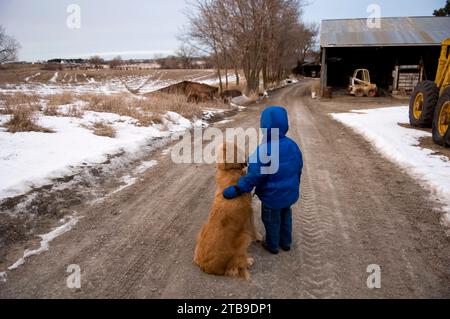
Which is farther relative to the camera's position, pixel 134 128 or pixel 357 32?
pixel 357 32

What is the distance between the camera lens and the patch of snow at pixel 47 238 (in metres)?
3.11

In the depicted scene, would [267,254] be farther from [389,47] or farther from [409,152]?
[389,47]

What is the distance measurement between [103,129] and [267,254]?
248 inches

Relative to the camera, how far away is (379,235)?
3.62 meters

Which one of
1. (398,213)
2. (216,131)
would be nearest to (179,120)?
(216,131)

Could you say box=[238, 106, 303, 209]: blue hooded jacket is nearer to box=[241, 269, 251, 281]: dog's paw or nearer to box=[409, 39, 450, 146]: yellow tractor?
box=[241, 269, 251, 281]: dog's paw

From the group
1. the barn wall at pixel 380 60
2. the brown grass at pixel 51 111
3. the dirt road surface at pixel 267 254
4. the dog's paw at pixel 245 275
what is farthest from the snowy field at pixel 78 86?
the barn wall at pixel 380 60

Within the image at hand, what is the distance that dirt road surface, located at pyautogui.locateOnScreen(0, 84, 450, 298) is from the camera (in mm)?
2721

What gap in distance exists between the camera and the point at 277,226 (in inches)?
124

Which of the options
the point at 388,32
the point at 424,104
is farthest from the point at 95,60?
the point at 424,104

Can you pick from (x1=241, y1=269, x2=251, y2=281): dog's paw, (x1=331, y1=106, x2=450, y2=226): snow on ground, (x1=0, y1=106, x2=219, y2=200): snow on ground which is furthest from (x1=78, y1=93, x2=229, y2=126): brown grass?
(x1=241, y1=269, x2=251, y2=281): dog's paw

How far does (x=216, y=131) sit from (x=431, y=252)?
7.68 metres

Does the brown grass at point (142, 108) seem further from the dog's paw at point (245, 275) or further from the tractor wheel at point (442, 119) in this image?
the tractor wheel at point (442, 119)

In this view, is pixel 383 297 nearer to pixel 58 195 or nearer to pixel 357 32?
pixel 58 195
